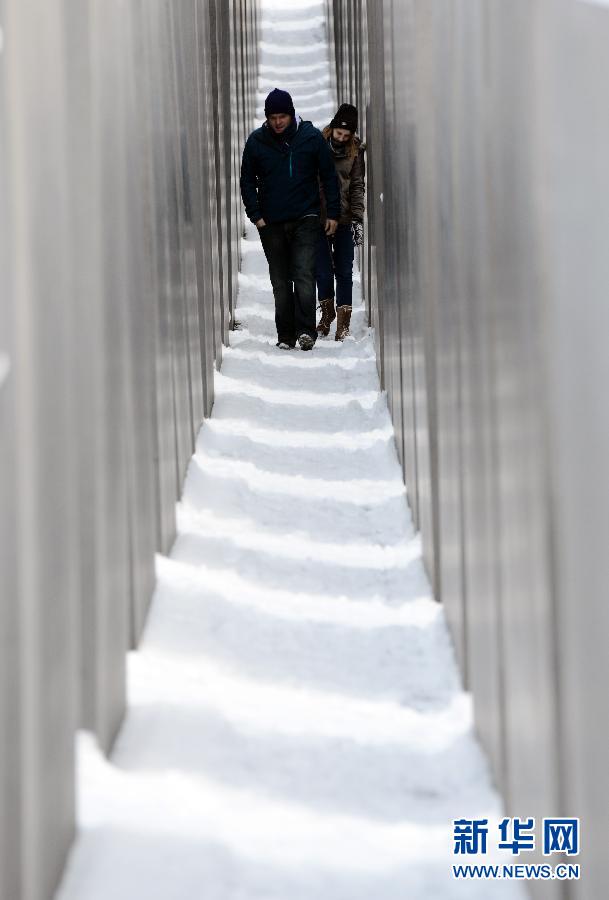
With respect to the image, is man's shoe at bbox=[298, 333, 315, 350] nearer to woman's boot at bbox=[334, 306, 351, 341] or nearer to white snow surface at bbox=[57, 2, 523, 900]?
woman's boot at bbox=[334, 306, 351, 341]

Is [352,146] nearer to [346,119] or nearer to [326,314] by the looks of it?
[346,119]

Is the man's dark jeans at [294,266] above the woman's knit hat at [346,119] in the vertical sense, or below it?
below

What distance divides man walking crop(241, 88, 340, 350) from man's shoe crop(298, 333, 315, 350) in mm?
251

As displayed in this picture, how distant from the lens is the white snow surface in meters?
3.28

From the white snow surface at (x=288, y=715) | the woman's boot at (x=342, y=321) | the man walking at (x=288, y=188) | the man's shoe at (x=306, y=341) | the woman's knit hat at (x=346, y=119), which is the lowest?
the white snow surface at (x=288, y=715)

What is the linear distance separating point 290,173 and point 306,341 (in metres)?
1.13

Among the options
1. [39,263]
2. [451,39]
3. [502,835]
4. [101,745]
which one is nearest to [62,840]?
[101,745]

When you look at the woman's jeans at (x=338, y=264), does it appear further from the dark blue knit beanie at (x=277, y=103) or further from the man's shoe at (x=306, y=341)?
the dark blue knit beanie at (x=277, y=103)

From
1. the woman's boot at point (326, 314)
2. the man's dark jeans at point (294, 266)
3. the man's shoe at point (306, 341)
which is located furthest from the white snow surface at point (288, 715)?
the woman's boot at point (326, 314)

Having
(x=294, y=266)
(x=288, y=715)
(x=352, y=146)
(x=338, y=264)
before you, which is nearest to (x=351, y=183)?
(x=352, y=146)

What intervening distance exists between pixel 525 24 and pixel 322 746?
198 cm

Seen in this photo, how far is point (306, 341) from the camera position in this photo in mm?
9922

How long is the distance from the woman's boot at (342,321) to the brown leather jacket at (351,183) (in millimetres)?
585

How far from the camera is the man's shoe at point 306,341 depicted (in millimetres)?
9906
